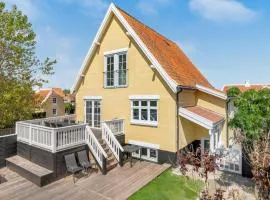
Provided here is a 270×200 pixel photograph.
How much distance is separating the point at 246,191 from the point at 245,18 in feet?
30.5

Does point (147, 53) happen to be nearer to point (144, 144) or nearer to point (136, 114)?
point (136, 114)

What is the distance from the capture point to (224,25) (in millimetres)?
14781

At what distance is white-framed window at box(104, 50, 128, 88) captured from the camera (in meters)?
15.5

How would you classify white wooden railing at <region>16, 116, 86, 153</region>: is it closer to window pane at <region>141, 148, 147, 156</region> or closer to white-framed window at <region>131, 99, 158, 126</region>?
white-framed window at <region>131, 99, 158, 126</region>

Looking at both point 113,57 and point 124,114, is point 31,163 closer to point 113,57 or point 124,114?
point 124,114

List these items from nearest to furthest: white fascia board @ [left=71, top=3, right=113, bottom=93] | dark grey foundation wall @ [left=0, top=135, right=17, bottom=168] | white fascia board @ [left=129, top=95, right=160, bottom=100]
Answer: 1. dark grey foundation wall @ [left=0, top=135, right=17, bottom=168]
2. white fascia board @ [left=129, top=95, right=160, bottom=100]
3. white fascia board @ [left=71, top=3, right=113, bottom=93]

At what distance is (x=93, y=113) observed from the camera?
17.6 meters

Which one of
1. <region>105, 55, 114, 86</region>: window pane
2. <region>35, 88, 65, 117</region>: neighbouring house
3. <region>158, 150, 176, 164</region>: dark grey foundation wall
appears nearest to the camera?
<region>158, 150, 176, 164</region>: dark grey foundation wall

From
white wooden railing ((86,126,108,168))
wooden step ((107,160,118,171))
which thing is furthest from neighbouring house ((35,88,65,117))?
wooden step ((107,160,118,171))

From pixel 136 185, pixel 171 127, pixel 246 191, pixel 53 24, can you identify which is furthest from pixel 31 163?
pixel 246 191

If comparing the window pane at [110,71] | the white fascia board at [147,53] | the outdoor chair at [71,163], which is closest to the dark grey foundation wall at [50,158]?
the outdoor chair at [71,163]

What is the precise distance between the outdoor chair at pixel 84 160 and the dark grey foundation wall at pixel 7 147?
210 inches

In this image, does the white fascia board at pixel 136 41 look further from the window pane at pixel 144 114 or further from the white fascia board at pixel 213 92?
the white fascia board at pixel 213 92

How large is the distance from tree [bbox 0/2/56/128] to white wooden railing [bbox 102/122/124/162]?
1067 centimetres
